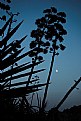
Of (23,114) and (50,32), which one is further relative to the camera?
(50,32)

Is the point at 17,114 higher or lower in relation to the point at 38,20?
lower

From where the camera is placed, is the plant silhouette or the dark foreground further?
the plant silhouette

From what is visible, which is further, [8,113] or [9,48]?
[9,48]

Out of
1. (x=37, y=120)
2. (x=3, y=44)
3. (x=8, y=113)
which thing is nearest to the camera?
(x=8, y=113)

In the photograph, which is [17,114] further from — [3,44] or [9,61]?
[3,44]

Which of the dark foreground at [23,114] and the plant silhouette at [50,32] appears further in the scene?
the plant silhouette at [50,32]

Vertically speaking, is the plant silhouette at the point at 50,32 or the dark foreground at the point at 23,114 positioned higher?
the plant silhouette at the point at 50,32

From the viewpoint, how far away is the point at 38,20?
29.7 meters

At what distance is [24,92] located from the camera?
177 cm

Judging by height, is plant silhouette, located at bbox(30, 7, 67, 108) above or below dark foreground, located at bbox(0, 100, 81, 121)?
above

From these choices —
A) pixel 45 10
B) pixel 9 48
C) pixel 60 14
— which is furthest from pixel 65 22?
pixel 9 48

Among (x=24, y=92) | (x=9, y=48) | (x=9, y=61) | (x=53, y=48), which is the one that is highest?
(x=53, y=48)

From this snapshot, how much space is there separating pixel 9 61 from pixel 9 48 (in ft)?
0.54

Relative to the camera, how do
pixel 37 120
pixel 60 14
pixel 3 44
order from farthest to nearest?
pixel 60 14 → pixel 3 44 → pixel 37 120
